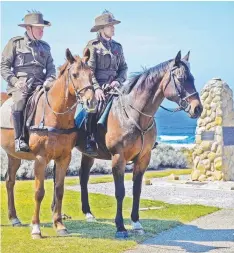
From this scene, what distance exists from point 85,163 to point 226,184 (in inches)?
233

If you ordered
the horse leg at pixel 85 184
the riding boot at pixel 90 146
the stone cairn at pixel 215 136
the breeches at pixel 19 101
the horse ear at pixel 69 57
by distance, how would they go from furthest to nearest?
the stone cairn at pixel 215 136 → the horse leg at pixel 85 184 → the riding boot at pixel 90 146 → the breeches at pixel 19 101 → the horse ear at pixel 69 57

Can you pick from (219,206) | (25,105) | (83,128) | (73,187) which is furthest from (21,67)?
(73,187)

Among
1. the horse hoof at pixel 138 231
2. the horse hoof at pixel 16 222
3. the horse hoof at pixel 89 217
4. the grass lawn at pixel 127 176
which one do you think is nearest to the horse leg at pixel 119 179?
the horse hoof at pixel 138 231

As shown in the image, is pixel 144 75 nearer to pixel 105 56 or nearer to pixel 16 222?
pixel 105 56

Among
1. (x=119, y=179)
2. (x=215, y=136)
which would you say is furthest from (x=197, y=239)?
(x=215, y=136)

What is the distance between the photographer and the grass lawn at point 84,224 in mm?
7254

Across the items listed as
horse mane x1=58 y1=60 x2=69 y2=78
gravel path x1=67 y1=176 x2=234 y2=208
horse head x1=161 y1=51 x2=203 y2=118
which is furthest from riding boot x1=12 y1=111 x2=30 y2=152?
gravel path x1=67 y1=176 x2=234 y2=208

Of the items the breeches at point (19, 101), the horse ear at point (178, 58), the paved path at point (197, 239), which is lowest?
the paved path at point (197, 239)

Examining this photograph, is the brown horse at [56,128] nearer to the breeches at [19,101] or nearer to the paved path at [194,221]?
the breeches at [19,101]

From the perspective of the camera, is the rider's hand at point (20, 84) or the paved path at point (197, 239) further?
the rider's hand at point (20, 84)

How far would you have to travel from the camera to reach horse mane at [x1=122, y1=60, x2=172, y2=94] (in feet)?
25.7

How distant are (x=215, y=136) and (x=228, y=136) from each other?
0.35 metres

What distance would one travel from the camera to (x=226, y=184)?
571 inches

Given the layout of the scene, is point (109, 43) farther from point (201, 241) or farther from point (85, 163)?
point (201, 241)
